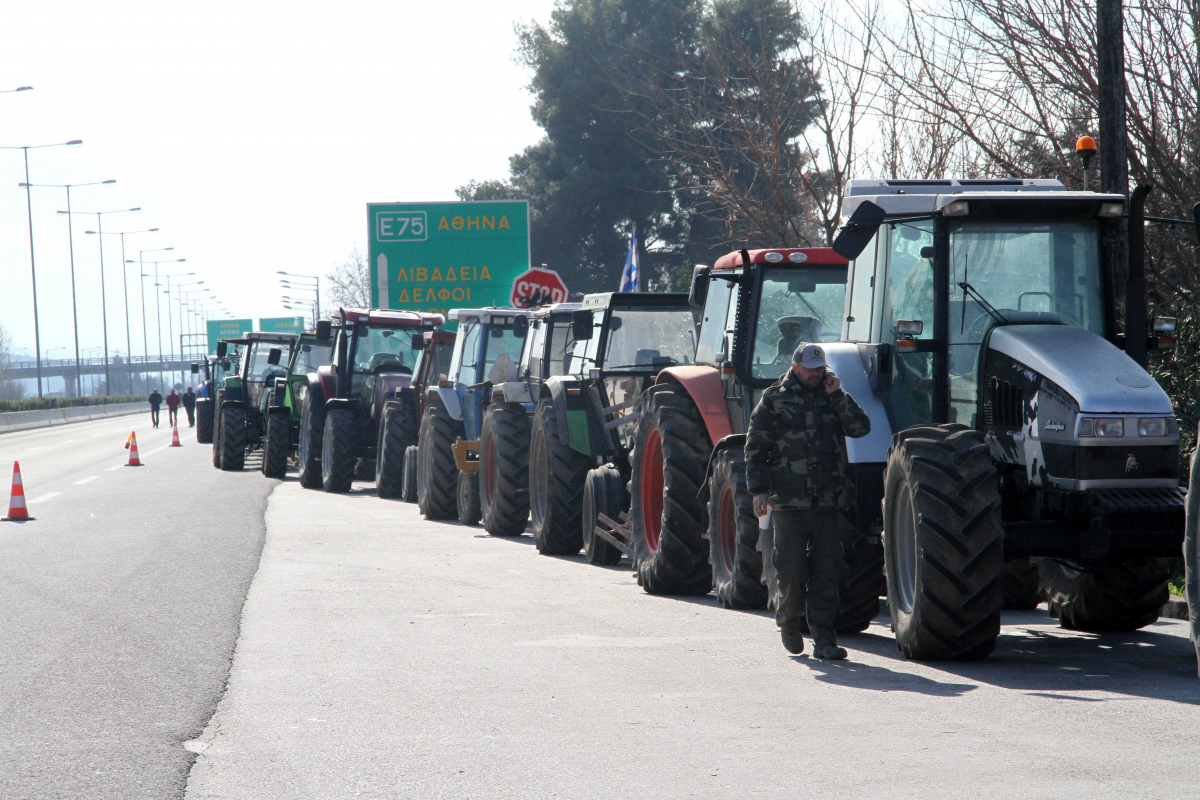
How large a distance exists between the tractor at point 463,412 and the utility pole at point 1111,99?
7.11 metres

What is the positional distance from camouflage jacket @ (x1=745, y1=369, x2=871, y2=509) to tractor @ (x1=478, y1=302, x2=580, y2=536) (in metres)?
6.63

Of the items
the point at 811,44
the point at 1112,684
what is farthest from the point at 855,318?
the point at 811,44

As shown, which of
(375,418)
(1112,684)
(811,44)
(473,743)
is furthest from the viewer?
(375,418)

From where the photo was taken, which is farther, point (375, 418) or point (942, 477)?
point (375, 418)

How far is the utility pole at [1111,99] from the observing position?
1124 cm

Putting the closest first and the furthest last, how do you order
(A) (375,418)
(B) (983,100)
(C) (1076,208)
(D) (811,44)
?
(C) (1076,208)
(B) (983,100)
(D) (811,44)
(A) (375,418)

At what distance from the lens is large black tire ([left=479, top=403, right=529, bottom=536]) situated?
1445cm

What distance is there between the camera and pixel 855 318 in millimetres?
8664

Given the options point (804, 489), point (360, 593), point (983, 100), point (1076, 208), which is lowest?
point (360, 593)

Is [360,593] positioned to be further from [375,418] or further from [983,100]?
[375,418]

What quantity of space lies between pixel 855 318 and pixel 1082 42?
24.5ft

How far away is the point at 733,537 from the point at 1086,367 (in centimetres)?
301

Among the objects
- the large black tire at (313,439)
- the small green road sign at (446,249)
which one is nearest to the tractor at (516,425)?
the large black tire at (313,439)

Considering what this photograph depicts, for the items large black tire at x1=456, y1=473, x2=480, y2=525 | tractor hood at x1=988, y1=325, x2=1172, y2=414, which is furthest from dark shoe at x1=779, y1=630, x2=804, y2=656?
large black tire at x1=456, y1=473, x2=480, y2=525
